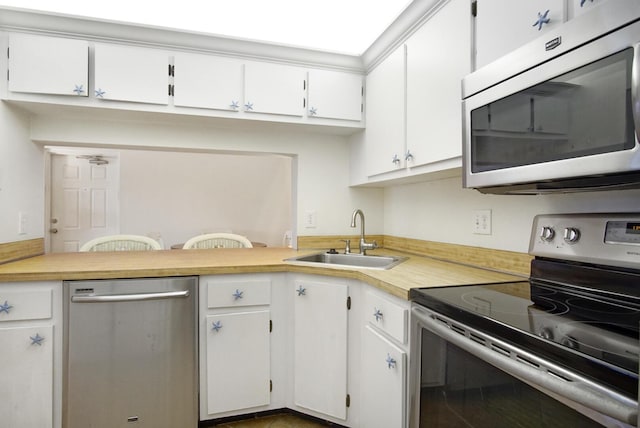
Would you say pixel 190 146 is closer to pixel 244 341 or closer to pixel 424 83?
pixel 244 341

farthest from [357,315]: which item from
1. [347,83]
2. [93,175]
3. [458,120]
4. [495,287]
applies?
[93,175]

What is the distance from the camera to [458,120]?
4.38 ft

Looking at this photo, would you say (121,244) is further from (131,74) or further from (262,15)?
(262,15)

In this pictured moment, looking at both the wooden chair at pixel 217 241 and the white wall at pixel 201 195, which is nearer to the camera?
the wooden chair at pixel 217 241

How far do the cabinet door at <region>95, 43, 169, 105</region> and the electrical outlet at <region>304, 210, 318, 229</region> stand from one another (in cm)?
113

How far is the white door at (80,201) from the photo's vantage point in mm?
4180

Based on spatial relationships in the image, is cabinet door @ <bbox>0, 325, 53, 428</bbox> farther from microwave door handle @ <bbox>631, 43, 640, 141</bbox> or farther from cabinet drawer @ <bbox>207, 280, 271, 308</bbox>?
microwave door handle @ <bbox>631, 43, 640, 141</bbox>

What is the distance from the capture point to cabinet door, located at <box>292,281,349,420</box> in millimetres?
1722

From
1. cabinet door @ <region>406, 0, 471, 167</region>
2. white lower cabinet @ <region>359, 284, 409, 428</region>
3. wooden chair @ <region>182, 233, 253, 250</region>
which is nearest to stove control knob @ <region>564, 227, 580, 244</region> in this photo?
cabinet door @ <region>406, 0, 471, 167</region>

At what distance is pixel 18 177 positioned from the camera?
188 centimetres

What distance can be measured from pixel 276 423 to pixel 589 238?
1.71 meters

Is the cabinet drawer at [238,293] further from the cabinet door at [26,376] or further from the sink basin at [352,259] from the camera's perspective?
the cabinet door at [26,376]

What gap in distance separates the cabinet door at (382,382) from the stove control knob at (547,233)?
0.64m

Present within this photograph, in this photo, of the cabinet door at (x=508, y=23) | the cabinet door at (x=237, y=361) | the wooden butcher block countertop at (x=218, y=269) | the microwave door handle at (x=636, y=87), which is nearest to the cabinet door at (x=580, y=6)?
the cabinet door at (x=508, y=23)
